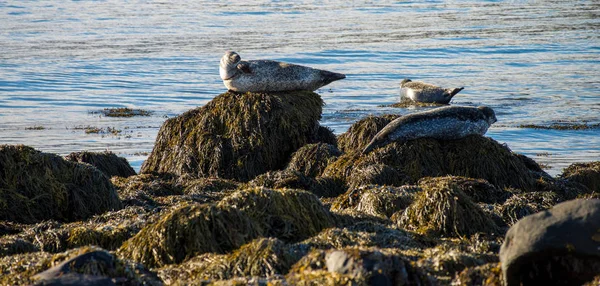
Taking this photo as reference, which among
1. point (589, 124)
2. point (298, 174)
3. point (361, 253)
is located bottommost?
point (589, 124)

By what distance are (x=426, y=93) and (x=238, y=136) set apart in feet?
31.8

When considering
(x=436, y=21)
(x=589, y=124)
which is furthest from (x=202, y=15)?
(x=589, y=124)

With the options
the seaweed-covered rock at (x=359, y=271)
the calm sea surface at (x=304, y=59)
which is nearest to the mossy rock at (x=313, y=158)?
the calm sea surface at (x=304, y=59)

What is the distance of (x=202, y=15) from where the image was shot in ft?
133

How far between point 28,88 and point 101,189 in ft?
45.1

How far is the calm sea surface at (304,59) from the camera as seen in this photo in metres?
15.6

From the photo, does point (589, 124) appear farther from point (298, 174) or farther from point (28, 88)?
point (28, 88)

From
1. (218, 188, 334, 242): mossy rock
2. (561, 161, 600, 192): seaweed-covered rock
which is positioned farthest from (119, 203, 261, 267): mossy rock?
(561, 161, 600, 192): seaweed-covered rock

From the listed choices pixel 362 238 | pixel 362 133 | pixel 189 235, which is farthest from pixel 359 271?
pixel 362 133

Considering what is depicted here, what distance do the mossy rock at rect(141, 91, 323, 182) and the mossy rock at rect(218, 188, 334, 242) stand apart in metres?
3.69

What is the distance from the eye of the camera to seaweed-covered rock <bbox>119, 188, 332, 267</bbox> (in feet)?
16.9

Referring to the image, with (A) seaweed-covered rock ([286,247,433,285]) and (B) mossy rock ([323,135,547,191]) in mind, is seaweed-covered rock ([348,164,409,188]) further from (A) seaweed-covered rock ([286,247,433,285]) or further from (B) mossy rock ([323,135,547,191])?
(A) seaweed-covered rock ([286,247,433,285])

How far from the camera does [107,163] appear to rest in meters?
9.80

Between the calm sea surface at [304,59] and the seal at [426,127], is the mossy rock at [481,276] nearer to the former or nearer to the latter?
the seal at [426,127]
